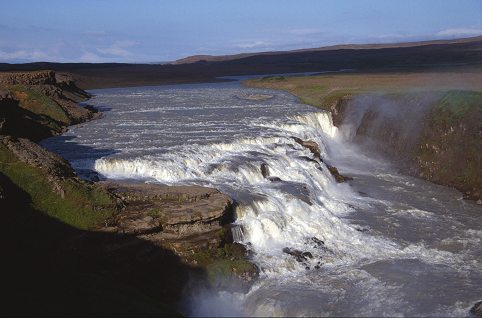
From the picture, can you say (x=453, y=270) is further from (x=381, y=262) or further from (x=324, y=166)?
(x=324, y=166)

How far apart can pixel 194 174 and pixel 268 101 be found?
26.2m

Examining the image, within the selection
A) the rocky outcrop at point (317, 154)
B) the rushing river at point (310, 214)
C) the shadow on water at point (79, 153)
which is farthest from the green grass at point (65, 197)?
the rocky outcrop at point (317, 154)

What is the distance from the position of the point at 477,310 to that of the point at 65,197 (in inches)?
448

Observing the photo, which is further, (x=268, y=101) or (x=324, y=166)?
(x=268, y=101)

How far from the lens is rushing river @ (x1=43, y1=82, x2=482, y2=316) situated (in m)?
13.1

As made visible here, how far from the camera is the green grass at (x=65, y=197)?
14117 mm

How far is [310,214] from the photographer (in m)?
18.7

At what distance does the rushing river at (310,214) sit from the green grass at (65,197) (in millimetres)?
3933

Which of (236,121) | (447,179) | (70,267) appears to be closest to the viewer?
(70,267)

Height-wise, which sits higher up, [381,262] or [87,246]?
[87,246]

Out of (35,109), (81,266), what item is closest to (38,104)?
(35,109)

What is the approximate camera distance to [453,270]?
14.9m

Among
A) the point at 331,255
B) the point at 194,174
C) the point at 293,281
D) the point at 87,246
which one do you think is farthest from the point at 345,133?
the point at 87,246

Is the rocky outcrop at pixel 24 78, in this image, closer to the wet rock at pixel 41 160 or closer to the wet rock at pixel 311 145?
the wet rock at pixel 311 145
